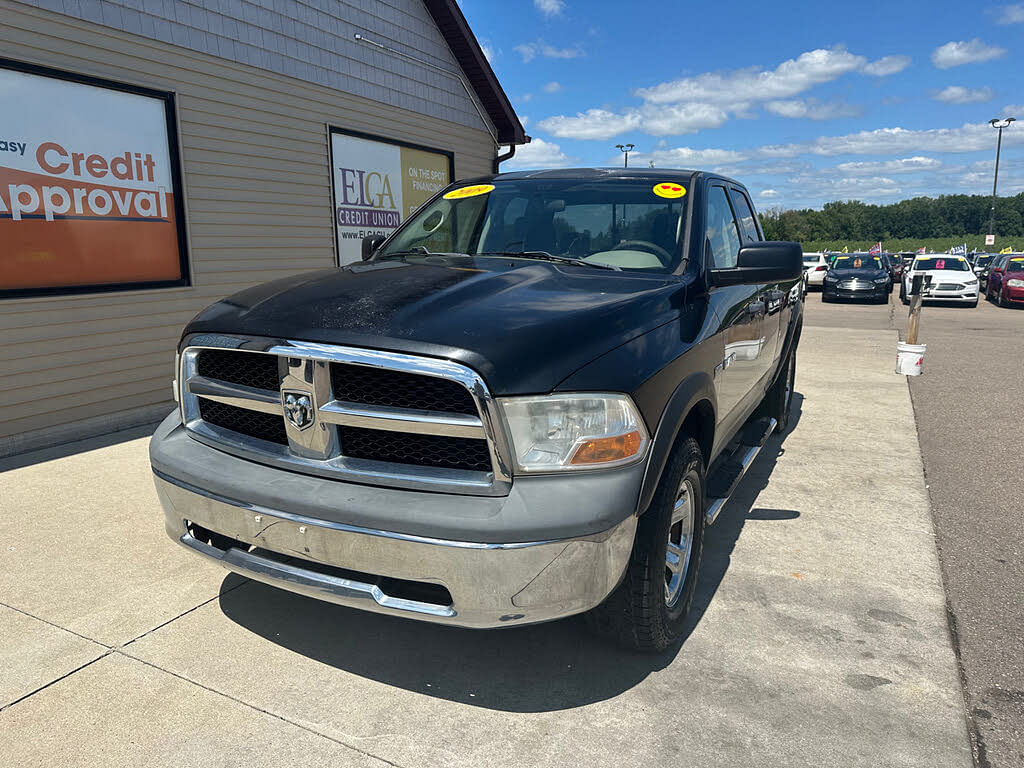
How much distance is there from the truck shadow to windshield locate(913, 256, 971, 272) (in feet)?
73.8

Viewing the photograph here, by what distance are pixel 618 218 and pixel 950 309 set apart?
69.2 ft

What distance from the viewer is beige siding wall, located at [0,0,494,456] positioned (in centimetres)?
577

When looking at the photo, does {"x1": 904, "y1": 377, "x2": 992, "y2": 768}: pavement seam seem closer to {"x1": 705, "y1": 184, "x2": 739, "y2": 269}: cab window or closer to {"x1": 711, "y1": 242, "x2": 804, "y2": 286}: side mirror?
{"x1": 711, "y1": 242, "x2": 804, "y2": 286}: side mirror

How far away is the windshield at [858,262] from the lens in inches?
909

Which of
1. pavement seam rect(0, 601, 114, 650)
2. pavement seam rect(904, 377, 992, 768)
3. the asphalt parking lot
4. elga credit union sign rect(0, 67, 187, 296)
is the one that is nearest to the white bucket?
the asphalt parking lot

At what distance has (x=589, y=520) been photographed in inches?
85.4

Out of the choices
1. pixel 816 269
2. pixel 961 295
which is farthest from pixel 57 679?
pixel 816 269

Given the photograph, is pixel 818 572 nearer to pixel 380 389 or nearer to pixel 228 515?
pixel 380 389

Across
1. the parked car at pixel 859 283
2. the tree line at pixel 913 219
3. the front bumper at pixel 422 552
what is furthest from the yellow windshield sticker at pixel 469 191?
the tree line at pixel 913 219

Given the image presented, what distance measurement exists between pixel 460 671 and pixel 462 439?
3.30 feet

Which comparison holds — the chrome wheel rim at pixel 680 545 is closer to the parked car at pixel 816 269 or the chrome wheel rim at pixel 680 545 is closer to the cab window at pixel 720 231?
the cab window at pixel 720 231

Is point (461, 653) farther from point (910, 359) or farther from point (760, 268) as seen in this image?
point (910, 359)

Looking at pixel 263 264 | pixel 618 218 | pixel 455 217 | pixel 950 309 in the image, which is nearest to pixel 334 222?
pixel 263 264

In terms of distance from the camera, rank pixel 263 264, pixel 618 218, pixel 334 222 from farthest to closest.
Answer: pixel 334 222
pixel 263 264
pixel 618 218
